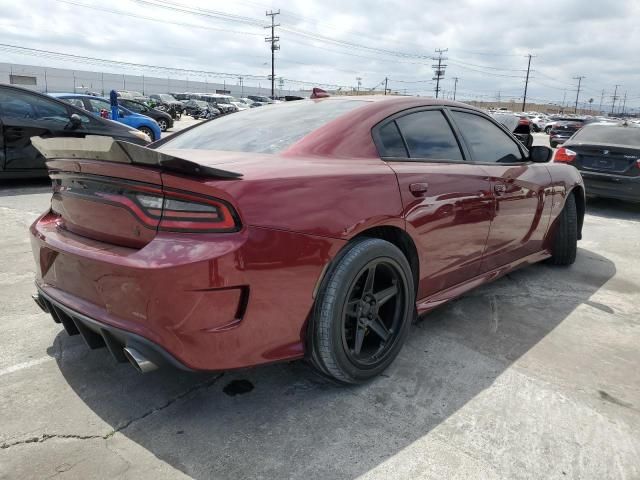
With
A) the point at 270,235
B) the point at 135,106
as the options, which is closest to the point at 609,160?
the point at 270,235

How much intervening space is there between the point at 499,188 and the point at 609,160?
5.33m

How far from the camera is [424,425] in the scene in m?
2.17

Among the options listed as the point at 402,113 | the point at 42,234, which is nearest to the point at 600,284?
the point at 402,113

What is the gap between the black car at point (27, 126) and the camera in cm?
650

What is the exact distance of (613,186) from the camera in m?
7.29

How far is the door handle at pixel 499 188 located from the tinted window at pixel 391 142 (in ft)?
2.70

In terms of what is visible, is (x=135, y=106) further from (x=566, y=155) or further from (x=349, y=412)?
(x=349, y=412)

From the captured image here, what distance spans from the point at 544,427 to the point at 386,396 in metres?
0.71

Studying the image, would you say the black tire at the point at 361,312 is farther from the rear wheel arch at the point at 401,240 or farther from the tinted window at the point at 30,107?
the tinted window at the point at 30,107

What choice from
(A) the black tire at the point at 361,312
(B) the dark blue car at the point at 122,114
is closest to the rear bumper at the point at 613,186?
(A) the black tire at the point at 361,312

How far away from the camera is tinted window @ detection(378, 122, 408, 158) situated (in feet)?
8.52

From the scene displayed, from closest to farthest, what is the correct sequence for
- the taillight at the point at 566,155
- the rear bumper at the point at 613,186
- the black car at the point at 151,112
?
the rear bumper at the point at 613,186 → the taillight at the point at 566,155 → the black car at the point at 151,112

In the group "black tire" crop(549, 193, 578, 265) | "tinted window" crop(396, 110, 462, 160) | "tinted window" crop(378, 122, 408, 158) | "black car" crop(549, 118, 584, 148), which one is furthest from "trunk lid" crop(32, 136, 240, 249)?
"black car" crop(549, 118, 584, 148)

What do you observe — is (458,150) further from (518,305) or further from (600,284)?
(600,284)
